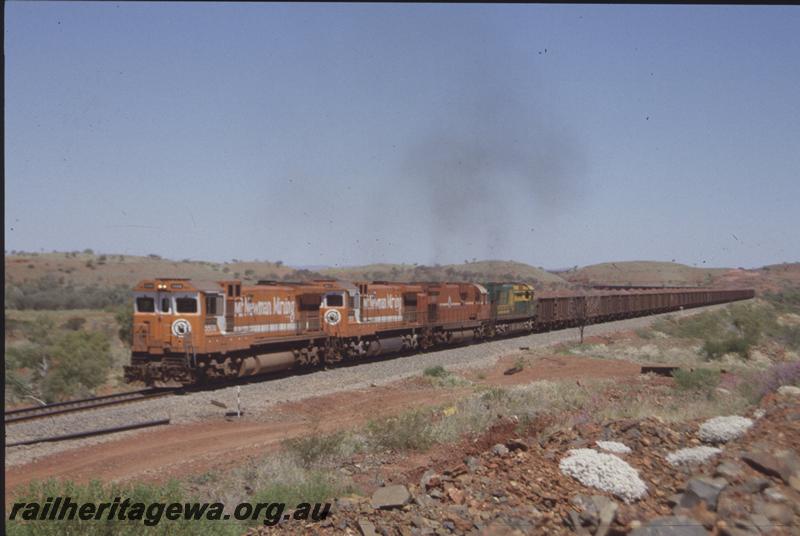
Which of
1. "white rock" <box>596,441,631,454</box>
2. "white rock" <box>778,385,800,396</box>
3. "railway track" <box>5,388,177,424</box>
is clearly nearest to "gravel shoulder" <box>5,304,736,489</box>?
"railway track" <box>5,388,177,424</box>

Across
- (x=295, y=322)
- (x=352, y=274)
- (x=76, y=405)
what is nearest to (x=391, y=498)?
(x=76, y=405)

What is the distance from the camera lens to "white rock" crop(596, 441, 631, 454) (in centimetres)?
958

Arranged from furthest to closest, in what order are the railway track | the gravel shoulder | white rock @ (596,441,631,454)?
the railway track < the gravel shoulder < white rock @ (596,441,631,454)

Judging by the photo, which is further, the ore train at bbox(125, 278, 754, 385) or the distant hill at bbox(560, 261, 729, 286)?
the distant hill at bbox(560, 261, 729, 286)

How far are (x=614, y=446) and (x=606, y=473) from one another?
Answer: 4.53 ft

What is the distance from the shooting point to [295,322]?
2822cm

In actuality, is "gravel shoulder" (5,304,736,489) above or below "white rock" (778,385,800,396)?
below

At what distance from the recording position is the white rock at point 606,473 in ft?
26.5

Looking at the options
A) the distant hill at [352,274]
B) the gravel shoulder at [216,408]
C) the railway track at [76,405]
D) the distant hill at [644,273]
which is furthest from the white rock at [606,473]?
the distant hill at [644,273]

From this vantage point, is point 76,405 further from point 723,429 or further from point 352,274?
point 352,274

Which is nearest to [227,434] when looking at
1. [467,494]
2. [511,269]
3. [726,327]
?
[467,494]

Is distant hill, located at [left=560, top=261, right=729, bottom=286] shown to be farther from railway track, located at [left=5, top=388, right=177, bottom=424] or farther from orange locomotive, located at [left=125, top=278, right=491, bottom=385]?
railway track, located at [left=5, top=388, right=177, bottom=424]

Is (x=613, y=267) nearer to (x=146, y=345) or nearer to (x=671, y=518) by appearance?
(x=146, y=345)

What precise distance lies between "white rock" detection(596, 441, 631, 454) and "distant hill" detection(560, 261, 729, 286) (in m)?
126
